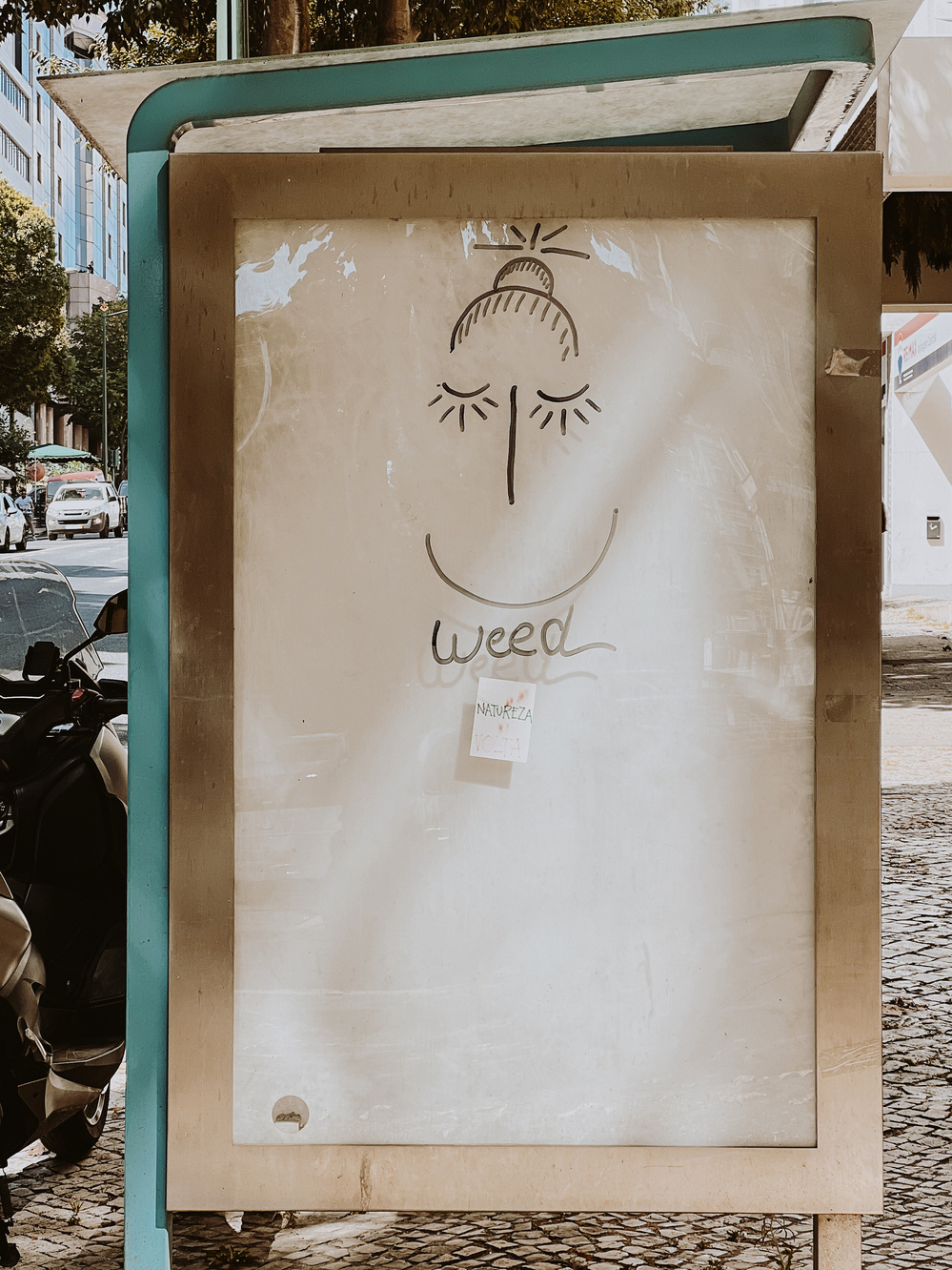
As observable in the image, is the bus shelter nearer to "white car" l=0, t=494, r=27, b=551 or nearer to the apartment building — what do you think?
"white car" l=0, t=494, r=27, b=551

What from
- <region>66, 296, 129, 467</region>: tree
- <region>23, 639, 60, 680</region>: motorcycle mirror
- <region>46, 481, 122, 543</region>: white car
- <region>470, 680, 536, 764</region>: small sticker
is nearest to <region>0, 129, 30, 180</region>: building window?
<region>66, 296, 129, 467</region>: tree

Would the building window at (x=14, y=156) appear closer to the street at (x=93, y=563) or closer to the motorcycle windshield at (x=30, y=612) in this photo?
the street at (x=93, y=563)

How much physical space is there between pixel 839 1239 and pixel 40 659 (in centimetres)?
234

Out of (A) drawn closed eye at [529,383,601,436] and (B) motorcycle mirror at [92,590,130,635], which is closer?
(A) drawn closed eye at [529,383,601,436]

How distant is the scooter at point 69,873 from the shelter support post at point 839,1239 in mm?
1639

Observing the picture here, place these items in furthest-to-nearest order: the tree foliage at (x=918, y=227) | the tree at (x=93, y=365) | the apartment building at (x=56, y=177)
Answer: the apartment building at (x=56, y=177) < the tree at (x=93, y=365) < the tree foliage at (x=918, y=227)

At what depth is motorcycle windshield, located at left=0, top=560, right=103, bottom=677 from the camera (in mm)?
3961

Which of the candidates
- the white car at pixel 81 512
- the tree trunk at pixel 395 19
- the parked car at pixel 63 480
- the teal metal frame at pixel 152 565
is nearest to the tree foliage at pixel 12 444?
the parked car at pixel 63 480

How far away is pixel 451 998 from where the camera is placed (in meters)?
2.39

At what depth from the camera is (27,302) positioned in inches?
1167

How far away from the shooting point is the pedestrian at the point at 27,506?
910 inches

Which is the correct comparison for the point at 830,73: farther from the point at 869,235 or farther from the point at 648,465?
the point at 648,465

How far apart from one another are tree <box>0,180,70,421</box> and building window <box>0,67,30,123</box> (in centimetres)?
1685

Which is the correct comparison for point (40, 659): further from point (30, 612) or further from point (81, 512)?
point (81, 512)
